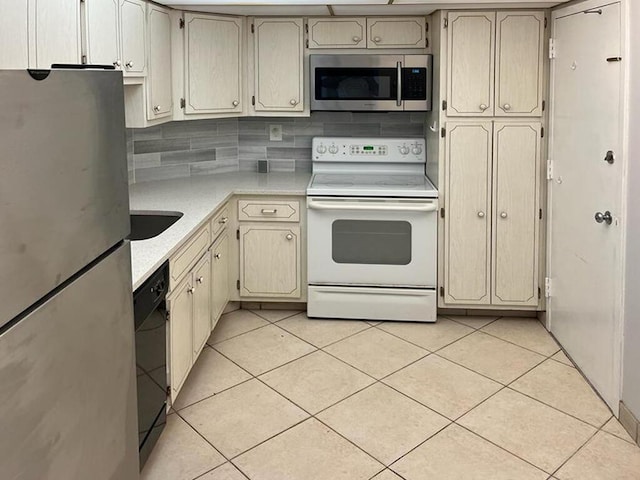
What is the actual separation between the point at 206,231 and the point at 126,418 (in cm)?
170

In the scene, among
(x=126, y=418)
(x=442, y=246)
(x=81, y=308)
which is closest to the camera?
(x=81, y=308)

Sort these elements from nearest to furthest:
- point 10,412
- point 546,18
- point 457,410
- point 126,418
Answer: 1. point 10,412
2. point 126,418
3. point 457,410
4. point 546,18

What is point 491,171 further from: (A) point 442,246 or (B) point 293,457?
(B) point 293,457

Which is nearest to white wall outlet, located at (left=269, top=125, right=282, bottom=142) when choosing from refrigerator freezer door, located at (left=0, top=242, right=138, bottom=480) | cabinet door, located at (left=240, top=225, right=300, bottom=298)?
cabinet door, located at (left=240, top=225, right=300, bottom=298)

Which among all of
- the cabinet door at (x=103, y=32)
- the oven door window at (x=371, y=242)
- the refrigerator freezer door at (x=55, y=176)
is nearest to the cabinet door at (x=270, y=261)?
the oven door window at (x=371, y=242)

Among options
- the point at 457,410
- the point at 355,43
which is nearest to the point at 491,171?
the point at 355,43

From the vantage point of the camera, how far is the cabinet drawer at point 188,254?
2.47m

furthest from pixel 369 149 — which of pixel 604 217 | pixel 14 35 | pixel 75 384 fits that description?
pixel 75 384

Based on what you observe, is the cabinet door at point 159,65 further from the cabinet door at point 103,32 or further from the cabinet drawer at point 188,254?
the cabinet drawer at point 188,254

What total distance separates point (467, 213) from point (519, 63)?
899mm

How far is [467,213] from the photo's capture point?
3680mm

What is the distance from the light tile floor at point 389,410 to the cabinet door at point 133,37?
1.52 meters

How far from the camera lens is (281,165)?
174 inches

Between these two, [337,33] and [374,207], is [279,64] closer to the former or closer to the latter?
[337,33]
